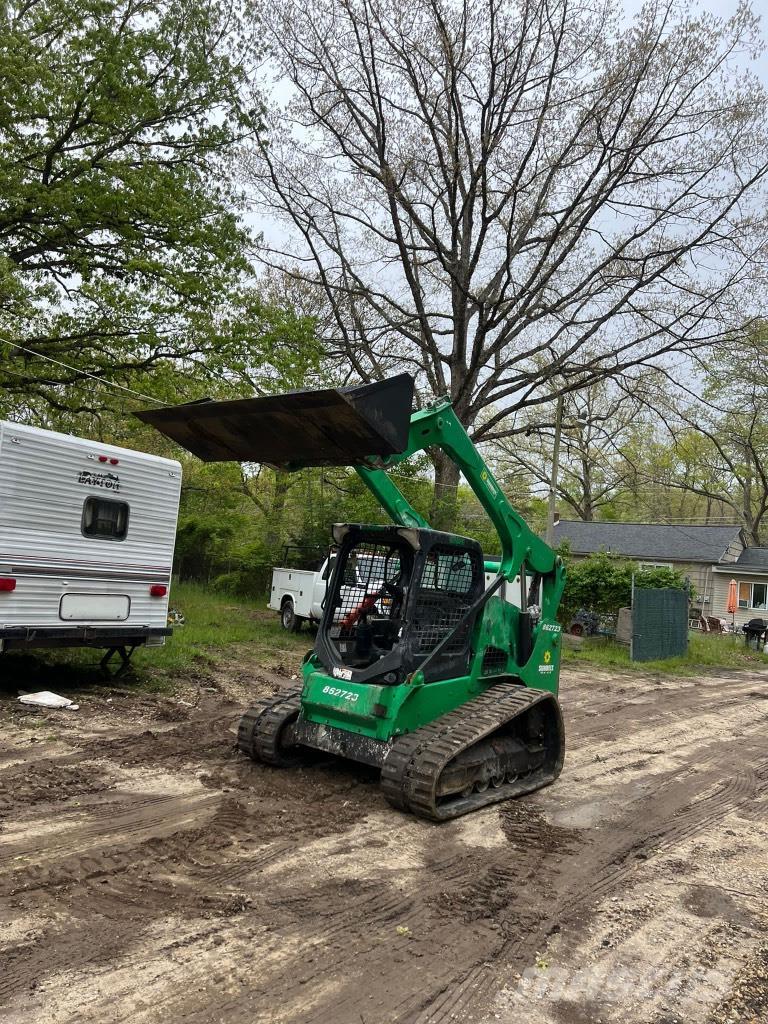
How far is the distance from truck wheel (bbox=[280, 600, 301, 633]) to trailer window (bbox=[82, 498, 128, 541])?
27.0 feet

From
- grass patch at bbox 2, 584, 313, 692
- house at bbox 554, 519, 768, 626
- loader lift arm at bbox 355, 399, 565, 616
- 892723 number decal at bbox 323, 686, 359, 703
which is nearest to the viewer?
892723 number decal at bbox 323, 686, 359, 703

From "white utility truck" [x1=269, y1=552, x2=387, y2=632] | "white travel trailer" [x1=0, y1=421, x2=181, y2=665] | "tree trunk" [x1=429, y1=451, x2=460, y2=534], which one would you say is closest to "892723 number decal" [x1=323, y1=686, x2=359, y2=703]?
"white travel trailer" [x1=0, y1=421, x2=181, y2=665]

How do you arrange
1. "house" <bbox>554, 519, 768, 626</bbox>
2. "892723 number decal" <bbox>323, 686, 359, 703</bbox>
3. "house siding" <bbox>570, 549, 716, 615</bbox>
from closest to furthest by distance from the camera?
"892723 number decal" <bbox>323, 686, 359, 703</bbox>, "house" <bbox>554, 519, 768, 626</bbox>, "house siding" <bbox>570, 549, 716, 615</bbox>

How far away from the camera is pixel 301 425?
230 inches

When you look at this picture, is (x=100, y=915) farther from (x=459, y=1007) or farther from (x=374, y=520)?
(x=374, y=520)

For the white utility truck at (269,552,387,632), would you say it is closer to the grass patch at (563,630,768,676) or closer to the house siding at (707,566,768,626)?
the grass patch at (563,630,768,676)

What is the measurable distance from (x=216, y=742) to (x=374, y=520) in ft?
41.6

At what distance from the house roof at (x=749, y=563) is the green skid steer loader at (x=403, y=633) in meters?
31.7

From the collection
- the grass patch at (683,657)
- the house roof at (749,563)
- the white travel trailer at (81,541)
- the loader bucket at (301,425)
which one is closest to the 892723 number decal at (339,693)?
the loader bucket at (301,425)

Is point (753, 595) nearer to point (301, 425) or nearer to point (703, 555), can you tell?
point (703, 555)

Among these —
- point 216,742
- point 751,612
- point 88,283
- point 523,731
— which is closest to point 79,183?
point 88,283

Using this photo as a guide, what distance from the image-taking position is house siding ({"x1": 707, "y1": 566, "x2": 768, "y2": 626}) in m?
35.5

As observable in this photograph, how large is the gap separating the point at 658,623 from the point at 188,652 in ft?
41.8

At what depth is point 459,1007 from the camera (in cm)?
348
